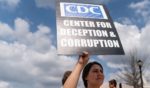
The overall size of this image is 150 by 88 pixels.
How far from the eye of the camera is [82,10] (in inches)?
199

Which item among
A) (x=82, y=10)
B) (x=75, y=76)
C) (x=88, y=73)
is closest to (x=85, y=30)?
(x=82, y=10)

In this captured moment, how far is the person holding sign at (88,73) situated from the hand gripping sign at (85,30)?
579 mm

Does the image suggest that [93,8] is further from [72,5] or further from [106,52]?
[106,52]

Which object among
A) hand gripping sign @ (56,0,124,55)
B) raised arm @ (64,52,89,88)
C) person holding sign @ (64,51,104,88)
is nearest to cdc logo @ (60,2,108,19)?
hand gripping sign @ (56,0,124,55)

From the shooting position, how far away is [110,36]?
488 cm

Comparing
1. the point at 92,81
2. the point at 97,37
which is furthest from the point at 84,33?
the point at 92,81

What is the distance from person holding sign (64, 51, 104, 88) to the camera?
3393 millimetres

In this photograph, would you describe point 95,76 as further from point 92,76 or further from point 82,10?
point 82,10

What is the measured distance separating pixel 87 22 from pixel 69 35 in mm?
428

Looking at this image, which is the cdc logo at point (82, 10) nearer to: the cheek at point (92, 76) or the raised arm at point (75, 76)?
the cheek at point (92, 76)

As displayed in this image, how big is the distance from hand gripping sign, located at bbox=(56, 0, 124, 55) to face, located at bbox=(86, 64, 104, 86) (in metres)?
0.64

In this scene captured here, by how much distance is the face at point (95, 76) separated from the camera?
369cm

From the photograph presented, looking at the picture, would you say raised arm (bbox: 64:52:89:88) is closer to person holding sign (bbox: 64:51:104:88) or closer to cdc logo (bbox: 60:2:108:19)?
person holding sign (bbox: 64:51:104:88)

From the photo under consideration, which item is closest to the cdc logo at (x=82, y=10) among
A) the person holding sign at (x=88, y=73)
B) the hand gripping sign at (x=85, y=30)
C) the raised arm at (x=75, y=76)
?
the hand gripping sign at (x=85, y=30)
